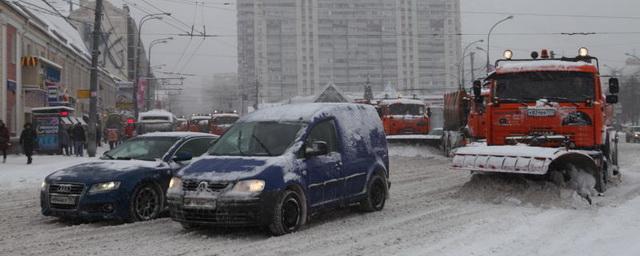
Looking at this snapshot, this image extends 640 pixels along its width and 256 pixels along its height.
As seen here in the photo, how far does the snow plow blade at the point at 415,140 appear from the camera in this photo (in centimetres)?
2584

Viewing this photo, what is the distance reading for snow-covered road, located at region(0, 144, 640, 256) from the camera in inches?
295

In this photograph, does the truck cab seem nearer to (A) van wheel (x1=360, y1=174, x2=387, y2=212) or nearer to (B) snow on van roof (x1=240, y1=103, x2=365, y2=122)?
(A) van wheel (x1=360, y1=174, x2=387, y2=212)

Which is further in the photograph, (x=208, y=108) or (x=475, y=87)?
(x=208, y=108)

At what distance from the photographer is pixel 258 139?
923 centimetres

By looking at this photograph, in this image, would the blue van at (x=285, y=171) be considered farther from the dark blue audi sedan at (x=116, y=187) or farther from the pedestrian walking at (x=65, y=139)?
A: the pedestrian walking at (x=65, y=139)

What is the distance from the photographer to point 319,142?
29.4ft

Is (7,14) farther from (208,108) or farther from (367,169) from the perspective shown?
(208,108)

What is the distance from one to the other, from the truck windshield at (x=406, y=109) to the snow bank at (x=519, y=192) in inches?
642

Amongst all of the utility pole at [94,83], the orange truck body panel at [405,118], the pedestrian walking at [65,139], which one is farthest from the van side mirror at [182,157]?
the pedestrian walking at [65,139]

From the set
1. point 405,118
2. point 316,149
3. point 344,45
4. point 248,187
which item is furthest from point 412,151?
point 344,45

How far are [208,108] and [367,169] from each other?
10535 cm

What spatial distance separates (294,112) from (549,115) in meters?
5.59

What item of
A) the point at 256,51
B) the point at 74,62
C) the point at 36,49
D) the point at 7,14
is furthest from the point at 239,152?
the point at 256,51

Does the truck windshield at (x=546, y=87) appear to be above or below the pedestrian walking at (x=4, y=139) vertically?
above
